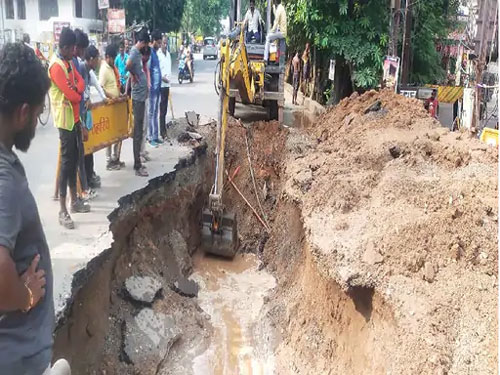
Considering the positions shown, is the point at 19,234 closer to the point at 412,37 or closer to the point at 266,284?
the point at 266,284

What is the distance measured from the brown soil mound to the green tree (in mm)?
6060

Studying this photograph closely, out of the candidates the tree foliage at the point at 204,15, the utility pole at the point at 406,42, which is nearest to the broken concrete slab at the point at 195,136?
the utility pole at the point at 406,42

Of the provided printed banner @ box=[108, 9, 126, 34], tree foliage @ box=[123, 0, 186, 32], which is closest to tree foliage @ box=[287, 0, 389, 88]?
printed banner @ box=[108, 9, 126, 34]

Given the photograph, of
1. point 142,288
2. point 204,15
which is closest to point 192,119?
point 142,288

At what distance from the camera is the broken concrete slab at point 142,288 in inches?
243

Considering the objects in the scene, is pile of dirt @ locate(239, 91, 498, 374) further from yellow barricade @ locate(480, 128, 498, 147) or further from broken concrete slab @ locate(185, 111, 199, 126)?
broken concrete slab @ locate(185, 111, 199, 126)

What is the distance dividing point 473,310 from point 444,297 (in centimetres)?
23

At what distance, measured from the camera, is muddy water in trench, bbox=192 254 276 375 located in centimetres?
627

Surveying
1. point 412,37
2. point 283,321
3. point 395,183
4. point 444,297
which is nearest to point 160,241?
point 283,321

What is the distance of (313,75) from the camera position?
61.7ft

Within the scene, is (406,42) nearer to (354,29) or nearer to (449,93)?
(354,29)

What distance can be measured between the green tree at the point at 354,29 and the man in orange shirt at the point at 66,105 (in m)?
9.58

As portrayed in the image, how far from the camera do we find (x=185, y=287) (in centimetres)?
758

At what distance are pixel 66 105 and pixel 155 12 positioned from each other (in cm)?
2652
